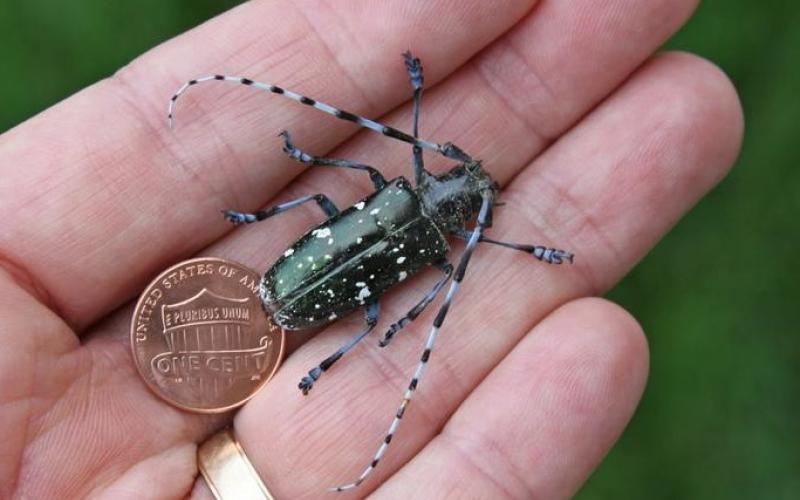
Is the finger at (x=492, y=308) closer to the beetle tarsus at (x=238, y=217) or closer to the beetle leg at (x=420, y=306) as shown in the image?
the beetle leg at (x=420, y=306)

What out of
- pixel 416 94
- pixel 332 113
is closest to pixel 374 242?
pixel 332 113

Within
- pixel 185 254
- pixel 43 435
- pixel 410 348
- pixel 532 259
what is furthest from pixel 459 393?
pixel 43 435

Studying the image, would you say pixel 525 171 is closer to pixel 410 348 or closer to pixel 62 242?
pixel 410 348

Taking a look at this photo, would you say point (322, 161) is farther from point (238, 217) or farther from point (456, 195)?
point (456, 195)

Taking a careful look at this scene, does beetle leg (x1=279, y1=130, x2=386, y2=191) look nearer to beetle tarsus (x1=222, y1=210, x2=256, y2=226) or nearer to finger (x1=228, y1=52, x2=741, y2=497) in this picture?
beetle tarsus (x1=222, y1=210, x2=256, y2=226)

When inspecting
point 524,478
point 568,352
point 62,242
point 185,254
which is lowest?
point 524,478

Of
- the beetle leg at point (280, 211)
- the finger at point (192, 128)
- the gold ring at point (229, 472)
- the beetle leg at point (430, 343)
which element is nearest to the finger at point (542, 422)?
the beetle leg at point (430, 343)

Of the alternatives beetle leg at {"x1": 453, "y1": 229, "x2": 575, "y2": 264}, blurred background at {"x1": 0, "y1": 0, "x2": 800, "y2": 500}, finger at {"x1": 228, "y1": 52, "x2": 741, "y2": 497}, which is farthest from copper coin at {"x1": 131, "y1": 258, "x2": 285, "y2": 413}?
blurred background at {"x1": 0, "y1": 0, "x2": 800, "y2": 500}
